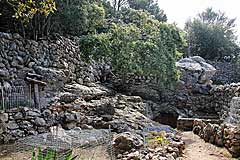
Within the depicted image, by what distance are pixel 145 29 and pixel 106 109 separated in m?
3.74

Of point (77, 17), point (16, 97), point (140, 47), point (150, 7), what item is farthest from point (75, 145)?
point (150, 7)

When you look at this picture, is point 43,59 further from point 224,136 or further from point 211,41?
point 211,41

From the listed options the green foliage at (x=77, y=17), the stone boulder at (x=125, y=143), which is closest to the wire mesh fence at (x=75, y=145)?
the stone boulder at (x=125, y=143)

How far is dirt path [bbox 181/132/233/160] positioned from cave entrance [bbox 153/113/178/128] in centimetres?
404

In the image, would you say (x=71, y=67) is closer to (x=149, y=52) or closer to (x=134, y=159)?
(x=149, y=52)

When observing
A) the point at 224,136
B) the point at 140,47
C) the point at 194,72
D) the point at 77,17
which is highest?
the point at 77,17

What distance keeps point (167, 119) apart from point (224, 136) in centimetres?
556

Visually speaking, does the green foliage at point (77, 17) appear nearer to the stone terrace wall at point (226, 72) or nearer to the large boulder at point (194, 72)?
the large boulder at point (194, 72)

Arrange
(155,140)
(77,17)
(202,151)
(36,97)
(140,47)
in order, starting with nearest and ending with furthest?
1. (155,140)
2. (202,151)
3. (36,97)
4. (140,47)
5. (77,17)

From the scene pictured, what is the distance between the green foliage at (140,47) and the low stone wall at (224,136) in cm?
296

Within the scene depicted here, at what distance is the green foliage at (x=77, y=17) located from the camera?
10.7 m

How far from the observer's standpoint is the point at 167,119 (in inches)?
496

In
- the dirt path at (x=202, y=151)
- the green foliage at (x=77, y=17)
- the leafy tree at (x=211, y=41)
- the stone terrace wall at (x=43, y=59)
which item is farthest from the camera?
the leafy tree at (x=211, y=41)

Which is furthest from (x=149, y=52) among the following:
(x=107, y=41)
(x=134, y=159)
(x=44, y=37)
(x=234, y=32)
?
(x=234, y=32)
